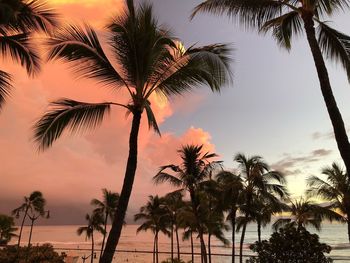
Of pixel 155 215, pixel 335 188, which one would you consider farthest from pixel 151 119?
pixel 155 215

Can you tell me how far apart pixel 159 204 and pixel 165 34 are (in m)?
44.3

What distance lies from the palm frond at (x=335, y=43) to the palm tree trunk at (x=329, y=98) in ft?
3.28

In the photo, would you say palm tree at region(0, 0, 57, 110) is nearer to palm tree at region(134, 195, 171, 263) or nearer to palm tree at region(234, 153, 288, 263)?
palm tree at region(234, 153, 288, 263)

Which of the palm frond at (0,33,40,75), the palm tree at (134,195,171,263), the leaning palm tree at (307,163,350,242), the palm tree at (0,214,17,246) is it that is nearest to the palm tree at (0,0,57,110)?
the palm frond at (0,33,40,75)

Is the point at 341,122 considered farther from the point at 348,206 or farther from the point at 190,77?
the point at 348,206

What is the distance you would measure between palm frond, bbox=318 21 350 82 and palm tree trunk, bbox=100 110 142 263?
5.74 m

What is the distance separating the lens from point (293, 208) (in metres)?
32.3

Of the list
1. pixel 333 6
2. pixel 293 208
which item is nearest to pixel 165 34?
pixel 333 6

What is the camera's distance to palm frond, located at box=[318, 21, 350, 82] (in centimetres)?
1004

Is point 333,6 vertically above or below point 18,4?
above

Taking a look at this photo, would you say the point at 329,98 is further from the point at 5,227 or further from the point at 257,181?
the point at 5,227

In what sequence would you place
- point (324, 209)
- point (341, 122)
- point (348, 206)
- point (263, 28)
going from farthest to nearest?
point (324, 209) → point (348, 206) → point (263, 28) → point (341, 122)

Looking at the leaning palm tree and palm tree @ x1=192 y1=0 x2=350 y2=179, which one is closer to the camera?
palm tree @ x1=192 y1=0 x2=350 y2=179

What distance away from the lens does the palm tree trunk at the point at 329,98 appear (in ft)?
26.7
